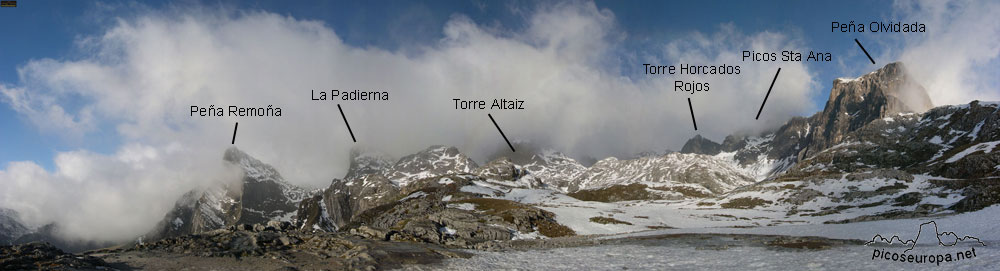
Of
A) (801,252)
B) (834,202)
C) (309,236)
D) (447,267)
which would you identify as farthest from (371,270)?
(834,202)

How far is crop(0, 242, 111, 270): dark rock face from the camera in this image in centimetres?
2623

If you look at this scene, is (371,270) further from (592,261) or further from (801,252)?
(801,252)

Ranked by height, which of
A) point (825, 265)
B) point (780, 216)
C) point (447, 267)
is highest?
point (825, 265)

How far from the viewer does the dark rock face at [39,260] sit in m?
26.2

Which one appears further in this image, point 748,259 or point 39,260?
point 748,259

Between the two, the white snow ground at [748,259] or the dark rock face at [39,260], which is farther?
the white snow ground at [748,259]

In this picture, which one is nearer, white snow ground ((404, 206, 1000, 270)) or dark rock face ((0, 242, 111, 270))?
dark rock face ((0, 242, 111, 270))

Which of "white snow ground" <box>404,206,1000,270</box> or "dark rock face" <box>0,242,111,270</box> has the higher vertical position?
"dark rock face" <box>0,242,111,270</box>

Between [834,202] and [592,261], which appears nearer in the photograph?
[592,261]

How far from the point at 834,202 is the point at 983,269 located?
492ft

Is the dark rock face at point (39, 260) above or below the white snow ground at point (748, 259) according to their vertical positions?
above

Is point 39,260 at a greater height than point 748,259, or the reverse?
point 39,260

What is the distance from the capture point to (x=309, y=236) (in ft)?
165

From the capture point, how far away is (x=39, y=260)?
27.7 m
